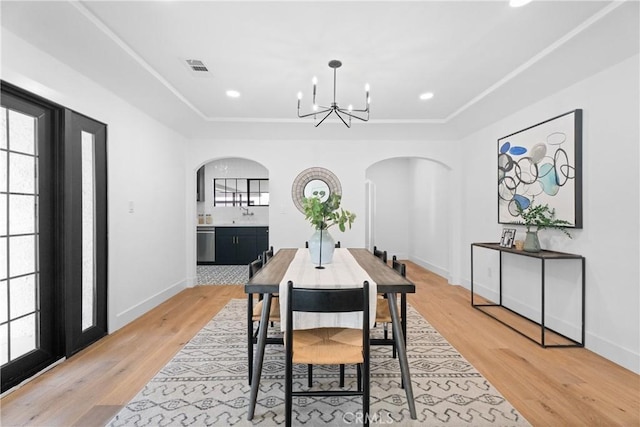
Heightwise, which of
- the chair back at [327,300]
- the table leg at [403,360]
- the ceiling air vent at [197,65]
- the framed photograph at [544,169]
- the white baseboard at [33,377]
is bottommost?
the white baseboard at [33,377]

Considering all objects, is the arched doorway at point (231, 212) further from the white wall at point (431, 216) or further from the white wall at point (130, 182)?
the white wall at point (431, 216)

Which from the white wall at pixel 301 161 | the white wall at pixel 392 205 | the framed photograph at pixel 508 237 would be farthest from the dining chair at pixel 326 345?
the white wall at pixel 392 205

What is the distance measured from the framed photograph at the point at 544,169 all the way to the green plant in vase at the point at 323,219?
82.4 inches

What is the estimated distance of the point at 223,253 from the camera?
6.97 m

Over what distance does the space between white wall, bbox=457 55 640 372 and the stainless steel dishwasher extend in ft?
19.9

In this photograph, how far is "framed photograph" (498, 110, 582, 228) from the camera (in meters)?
2.82

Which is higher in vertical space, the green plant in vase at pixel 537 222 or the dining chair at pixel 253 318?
the green plant in vase at pixel 537 222

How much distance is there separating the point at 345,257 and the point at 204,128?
3.13 meters

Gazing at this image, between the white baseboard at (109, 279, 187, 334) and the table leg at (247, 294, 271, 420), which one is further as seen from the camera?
the white baseboard at (109, 279, 187, 334)

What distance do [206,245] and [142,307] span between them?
3437 mm

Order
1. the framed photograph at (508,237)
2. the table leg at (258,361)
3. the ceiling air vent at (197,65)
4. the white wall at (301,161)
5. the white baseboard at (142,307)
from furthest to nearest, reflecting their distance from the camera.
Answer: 1. the white wall at (301,161)
2. the framed photograph at (508,237)
3. the white baseboard at (142,307)
4. the ceiling air vent at (197,65)
5. the table leg at (258,361)

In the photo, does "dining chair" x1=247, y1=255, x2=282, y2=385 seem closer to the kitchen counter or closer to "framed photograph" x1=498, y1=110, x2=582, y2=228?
"framed photograph" x1=498, y1=110, x2=582, y2=228

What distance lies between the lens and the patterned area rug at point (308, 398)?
1813mm

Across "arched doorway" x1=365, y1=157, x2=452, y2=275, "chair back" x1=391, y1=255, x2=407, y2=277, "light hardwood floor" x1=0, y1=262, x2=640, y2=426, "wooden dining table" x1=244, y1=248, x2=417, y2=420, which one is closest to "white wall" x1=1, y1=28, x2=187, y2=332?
"light hardwood floor" x1=0, y1=262, x2=640, y2=426
